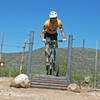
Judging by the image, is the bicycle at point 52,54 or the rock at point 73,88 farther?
the bicycle at point 52,54

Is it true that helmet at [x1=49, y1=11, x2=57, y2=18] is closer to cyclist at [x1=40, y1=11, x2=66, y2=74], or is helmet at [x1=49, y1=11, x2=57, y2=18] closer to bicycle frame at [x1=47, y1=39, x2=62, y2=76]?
cyclist at [x1=40, y1=11, x2=66, y2=74]

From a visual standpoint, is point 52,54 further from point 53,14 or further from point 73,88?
point 73,88

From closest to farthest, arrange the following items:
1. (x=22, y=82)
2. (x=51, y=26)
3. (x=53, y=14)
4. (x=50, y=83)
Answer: (x=22, y=82) < (x=50, y=83) < (x=53, y=14) < (x=51, y=26)

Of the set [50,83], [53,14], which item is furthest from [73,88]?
[53,14]

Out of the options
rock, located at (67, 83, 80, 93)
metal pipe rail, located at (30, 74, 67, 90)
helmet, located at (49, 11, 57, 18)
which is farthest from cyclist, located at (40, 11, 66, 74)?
rock, located at (67, 83, 80, 93)

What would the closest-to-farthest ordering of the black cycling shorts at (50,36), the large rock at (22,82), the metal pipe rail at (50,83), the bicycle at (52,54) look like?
the large rock at (22,82) < the metal pipe rail at (50,83) < the bicycle at (52,54) < the black cycling shorts at (50,36)

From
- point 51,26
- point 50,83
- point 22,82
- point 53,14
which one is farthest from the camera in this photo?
point 51,26

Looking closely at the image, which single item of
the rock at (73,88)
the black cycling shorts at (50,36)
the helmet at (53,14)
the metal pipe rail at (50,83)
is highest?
the helmet at (53,14)

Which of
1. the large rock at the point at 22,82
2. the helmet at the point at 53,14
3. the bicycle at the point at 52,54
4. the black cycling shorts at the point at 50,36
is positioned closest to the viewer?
the large rock at the point at 22,82

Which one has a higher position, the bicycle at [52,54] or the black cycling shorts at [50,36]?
the black cycling shorts at [50,36]

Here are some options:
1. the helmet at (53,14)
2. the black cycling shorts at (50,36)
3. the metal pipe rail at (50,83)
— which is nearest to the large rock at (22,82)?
the metal pipe rail at (50,83)

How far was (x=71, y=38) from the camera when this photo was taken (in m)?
6.57

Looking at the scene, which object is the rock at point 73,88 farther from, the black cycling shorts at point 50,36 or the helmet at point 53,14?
the helmet at point 53,14

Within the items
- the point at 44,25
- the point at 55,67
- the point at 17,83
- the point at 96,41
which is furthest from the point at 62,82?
the point at 96,41
